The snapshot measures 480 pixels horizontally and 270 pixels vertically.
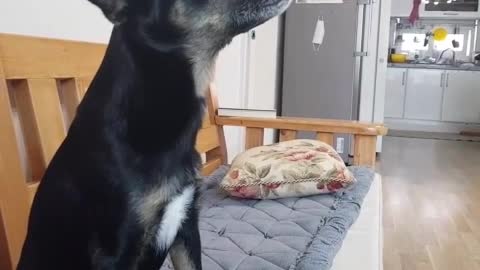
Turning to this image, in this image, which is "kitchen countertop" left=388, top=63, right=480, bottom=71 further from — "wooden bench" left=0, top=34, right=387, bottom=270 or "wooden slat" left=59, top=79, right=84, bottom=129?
"wooden slat" left=59, top=79, right=84, bottom=129

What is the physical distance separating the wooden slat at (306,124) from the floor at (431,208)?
0.72 metres

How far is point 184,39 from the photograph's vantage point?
2.06ft

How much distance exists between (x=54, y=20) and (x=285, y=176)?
27.1 inches

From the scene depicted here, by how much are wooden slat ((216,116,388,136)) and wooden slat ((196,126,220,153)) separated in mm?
45

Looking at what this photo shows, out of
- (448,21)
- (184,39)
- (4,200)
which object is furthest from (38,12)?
(448,21)

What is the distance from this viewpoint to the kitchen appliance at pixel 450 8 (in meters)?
5.62

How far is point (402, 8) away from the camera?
5.73 m

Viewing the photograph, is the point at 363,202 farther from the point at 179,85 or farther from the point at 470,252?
the point at 470,252

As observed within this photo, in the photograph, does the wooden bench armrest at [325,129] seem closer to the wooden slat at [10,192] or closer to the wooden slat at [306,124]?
the wooden slat at [306,124]

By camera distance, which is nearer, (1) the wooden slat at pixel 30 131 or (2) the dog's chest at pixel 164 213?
(2) the dog's chest at pixel 164 213

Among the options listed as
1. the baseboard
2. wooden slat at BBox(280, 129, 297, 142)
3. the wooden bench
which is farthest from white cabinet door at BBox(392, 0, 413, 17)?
the wooden bench

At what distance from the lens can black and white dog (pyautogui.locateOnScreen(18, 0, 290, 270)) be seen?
0.60 meters

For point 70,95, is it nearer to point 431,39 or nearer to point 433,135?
point 433,135

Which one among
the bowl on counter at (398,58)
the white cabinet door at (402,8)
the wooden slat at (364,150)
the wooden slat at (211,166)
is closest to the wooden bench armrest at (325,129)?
the wooden slat at (364,150)
